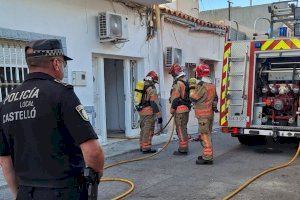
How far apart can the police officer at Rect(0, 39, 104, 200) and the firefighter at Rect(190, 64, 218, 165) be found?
4608mm

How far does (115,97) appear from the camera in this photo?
10.5m

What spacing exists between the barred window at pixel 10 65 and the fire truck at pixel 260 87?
4150mm

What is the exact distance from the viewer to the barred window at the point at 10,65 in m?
6.64

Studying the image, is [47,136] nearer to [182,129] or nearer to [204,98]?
[204,98]

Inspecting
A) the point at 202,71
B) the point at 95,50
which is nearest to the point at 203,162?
the point at 202,71

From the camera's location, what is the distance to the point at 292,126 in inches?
304

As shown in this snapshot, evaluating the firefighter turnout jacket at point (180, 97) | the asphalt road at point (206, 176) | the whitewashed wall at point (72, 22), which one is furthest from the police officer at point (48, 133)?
the firefighter turnout jacket at point (180, 97)

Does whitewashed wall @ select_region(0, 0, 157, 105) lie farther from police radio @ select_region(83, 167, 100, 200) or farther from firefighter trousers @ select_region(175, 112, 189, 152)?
police radio @ select_region(83, 167, 100, 200)

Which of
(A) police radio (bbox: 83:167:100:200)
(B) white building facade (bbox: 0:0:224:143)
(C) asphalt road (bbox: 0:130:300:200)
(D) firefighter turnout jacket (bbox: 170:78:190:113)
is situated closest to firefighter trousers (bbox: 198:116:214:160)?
(C) asphalt road (bbox: 0:130:300:200)

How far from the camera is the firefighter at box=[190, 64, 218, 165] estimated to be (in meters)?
6.82

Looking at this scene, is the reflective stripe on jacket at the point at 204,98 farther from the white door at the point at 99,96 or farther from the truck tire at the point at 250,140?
the white door at the point at 99,96

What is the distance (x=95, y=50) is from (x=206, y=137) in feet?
11.0

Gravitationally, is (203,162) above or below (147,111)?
below

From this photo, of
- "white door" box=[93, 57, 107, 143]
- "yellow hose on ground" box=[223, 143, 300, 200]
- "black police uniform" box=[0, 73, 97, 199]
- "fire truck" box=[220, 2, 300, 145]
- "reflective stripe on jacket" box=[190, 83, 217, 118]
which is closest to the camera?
"black police uniform" box=[0, 73, 97, 199]
